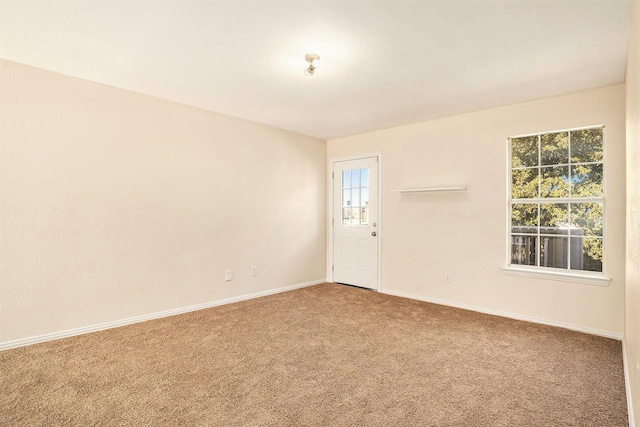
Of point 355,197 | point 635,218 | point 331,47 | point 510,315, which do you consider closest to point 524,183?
point 510,315

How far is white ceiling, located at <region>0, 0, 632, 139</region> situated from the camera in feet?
6.97

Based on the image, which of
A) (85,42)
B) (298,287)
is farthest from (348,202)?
(85,42)

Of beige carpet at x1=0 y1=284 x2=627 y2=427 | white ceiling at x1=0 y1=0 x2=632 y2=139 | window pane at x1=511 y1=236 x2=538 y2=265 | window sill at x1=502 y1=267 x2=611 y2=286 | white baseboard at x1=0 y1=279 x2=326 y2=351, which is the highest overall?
white ceiling at x1=0 y1=0 x2=632 y2=139

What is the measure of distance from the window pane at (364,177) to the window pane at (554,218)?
2.38 metres

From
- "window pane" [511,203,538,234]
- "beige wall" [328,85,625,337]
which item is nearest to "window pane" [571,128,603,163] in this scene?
"beige wall" [328,85,625,337]

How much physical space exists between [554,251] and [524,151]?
118 centimetres

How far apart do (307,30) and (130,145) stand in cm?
238

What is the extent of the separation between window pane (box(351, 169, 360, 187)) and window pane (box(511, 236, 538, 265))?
7.80ft

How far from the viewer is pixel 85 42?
2.54 meters

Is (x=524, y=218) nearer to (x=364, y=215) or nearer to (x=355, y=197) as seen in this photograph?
(x=364, y=215)

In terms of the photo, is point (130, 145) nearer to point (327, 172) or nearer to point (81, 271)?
point (81, 271)

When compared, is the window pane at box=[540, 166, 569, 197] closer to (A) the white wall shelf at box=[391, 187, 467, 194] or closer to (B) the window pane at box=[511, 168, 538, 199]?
(B) the window pane at box=[511, 168, 538, 199]

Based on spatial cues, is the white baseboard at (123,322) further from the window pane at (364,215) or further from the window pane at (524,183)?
the window pane at (524,183)

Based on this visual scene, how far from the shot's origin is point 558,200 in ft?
11.8
